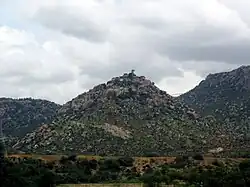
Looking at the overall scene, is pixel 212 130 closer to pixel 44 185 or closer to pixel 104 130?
pixel 104 130

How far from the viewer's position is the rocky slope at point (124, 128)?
149 m

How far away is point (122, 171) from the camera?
103 metres

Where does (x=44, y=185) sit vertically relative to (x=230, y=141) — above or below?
below

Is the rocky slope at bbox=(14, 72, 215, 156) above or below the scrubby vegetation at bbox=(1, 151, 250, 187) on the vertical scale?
above

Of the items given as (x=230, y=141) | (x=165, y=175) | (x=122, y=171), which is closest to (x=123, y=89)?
(x=230, y=141)

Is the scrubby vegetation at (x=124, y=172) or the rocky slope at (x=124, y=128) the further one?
the rocky slope at (x=124, y=128)

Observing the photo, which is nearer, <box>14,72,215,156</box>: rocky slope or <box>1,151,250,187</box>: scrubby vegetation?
<box>1,151,250,187</box>: scrubby vegetation

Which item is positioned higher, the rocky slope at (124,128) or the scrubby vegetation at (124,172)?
the rocky slope at (124,128)

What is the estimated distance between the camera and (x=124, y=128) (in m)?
166

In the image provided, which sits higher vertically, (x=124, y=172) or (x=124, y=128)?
(x=124, y=128)

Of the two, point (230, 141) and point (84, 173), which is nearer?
point (84, 173)

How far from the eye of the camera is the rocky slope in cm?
14925

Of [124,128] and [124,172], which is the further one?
[124,128]

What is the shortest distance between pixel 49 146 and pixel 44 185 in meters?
80.9
